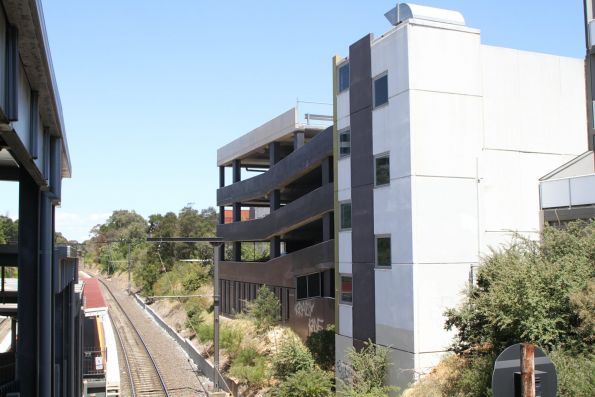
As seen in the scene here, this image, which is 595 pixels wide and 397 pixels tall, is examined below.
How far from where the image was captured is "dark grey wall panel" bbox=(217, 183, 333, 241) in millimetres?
29938

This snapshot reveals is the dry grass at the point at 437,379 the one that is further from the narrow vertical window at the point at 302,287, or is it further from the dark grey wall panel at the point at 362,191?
the narrow vertical window at the point at 302,287

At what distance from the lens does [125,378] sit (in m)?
34.9

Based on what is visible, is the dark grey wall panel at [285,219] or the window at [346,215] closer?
the window at [346,215]

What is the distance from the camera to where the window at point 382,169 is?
2280 centimetres

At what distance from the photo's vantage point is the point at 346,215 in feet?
85.6

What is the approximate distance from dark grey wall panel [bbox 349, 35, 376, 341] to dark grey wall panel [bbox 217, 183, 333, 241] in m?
4.00

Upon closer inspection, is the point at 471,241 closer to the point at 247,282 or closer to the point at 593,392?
the point at 593,392

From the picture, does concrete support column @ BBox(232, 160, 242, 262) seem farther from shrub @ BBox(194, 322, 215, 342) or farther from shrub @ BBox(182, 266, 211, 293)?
shrub @ BBox(182, 266, 211, 293)

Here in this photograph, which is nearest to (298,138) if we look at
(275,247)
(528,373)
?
(275,247)

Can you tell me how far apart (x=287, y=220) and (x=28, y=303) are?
75.3 feet

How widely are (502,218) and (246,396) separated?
1528 centimetres

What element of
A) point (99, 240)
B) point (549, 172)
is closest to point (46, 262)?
point (549, 172)

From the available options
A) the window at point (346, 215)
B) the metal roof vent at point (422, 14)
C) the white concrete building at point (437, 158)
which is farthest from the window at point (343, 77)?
the window at point (346, 215)

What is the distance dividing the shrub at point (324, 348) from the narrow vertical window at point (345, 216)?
18.0ft
